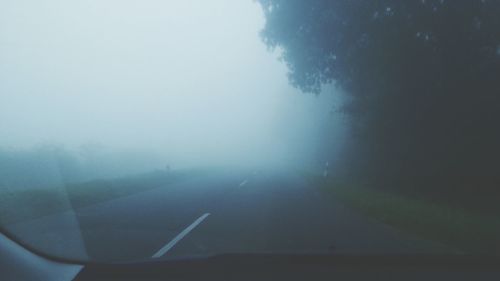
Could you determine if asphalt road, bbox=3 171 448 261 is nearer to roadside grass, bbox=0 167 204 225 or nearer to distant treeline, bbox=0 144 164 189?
roadside grass, bbox=0 167 204 225

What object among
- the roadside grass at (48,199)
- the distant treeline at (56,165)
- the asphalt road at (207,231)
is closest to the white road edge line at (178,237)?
the asphalt road at (207,231)

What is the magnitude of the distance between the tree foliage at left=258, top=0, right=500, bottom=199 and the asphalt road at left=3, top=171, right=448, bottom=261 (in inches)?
291

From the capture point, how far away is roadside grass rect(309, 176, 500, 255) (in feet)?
32.5

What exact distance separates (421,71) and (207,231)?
13.4m

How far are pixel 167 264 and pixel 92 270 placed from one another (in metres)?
0.68

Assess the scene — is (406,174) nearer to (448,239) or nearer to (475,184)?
(475,184)

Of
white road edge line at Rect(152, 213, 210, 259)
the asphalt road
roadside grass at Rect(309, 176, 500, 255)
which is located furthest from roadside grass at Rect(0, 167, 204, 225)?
roadside grass at Rect(309, 176, 500, 255)

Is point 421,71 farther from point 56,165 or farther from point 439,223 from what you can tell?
point 56,165

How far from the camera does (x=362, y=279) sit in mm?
4773

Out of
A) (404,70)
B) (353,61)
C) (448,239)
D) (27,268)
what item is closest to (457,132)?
(404,70)

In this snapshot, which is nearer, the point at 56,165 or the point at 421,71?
the point at 421,71

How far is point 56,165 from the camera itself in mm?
28219

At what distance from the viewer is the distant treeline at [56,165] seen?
68.3ft

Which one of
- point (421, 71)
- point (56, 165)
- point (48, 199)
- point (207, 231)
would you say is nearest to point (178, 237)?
point (207, 231)
